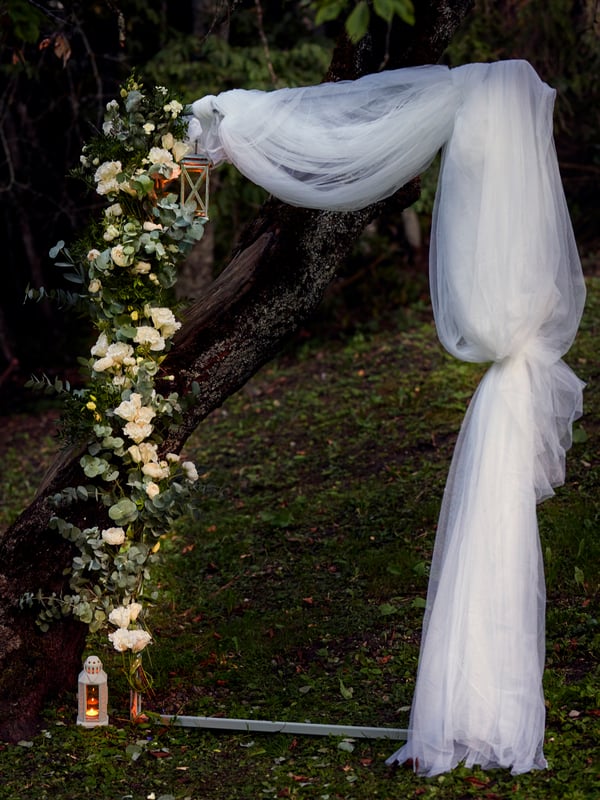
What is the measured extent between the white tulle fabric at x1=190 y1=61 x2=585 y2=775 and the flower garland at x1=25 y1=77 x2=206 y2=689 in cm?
74

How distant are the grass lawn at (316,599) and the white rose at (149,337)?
62 centimetres

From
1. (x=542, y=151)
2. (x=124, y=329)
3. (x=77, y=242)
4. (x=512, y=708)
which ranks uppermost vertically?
(x=542, y=151)

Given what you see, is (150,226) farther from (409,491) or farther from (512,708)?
(409,491)

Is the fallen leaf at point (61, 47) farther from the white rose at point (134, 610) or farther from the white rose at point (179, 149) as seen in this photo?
the white rose at point (134, 610)

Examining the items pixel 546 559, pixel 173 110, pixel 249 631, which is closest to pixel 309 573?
pixel 249 631

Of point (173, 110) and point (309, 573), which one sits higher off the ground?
point (173, 110)

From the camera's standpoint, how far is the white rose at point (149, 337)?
4.06 m

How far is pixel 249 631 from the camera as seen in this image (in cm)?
512

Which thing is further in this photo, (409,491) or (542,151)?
(409,491)

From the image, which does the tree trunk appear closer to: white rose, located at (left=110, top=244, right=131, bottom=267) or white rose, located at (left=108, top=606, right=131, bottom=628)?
white rose, located at (left=108, top=606, right=131, bottom=628)

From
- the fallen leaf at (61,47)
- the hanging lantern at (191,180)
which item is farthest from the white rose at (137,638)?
the fallen leaf at (61,47)

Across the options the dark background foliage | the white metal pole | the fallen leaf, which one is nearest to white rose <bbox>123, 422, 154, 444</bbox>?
the white metal pole

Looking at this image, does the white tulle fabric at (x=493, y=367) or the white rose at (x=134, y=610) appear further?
the white rose at (x=134, y=610)

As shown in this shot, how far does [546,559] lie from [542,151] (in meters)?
2.30
